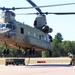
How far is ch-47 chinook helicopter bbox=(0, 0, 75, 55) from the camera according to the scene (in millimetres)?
27906

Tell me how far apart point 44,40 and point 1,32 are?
819 centimetres

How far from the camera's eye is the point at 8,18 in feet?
92.9

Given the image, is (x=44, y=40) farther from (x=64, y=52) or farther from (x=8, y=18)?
(x=64, y=52)

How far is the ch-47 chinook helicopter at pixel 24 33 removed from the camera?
27.9 metres

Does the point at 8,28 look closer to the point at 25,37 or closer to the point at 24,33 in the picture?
the point at 24,33

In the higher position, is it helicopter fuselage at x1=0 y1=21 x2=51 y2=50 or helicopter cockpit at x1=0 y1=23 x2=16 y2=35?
helicopter cockpit at x1=0 y1=23 x2=16 y2=35

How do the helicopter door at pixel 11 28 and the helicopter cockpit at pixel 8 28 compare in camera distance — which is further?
the helicopter door at pixel 11 28

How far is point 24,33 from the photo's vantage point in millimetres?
30531

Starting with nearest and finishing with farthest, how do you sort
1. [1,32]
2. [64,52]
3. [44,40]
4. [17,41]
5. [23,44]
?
[1,32]
[17,41]
[23,44]
[44,40]
[64,52]

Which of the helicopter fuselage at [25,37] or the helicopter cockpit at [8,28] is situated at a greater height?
the helicopter cockpit at [8,28]

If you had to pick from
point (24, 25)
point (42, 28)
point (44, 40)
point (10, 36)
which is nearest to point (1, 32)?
point (10, 36)

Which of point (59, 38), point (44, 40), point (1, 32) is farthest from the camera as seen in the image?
point (59, 38)

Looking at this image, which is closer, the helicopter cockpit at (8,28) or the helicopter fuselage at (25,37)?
the helicopter cockpit at (8,28)

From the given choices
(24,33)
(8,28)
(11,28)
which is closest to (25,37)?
(24,33)
